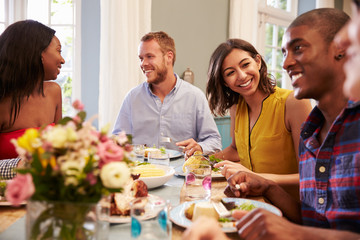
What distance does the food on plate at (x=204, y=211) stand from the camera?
→ 3.39ft

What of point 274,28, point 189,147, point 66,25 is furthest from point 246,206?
point 274,28

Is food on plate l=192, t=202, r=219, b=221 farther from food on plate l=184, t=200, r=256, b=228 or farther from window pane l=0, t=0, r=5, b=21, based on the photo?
window pane l=0, t=0, r=5, b=21

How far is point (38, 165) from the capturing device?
27.8 inches

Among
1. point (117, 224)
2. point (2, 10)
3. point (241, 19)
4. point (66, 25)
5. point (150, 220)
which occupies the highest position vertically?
point (241, 19)

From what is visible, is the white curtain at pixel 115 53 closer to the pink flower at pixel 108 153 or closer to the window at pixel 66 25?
the window at pixel 66 25

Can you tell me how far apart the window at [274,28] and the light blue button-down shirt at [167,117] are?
8.97 ft

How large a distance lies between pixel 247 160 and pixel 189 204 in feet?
3.17

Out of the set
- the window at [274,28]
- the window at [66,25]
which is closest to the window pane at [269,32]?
the window at [274,28]

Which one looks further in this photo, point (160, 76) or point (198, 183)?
point (160, 76)

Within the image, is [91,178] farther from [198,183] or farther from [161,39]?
[161,39]

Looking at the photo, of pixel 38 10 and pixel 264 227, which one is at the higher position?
pixel 38 10

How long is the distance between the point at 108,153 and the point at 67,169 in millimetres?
89

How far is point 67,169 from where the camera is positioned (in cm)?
69

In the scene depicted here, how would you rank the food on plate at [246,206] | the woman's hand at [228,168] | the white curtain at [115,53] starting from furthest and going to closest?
1. the white curtain at [115,53]
2. the woman's hand at [228,168]
3. the food on plate at [246,206]
